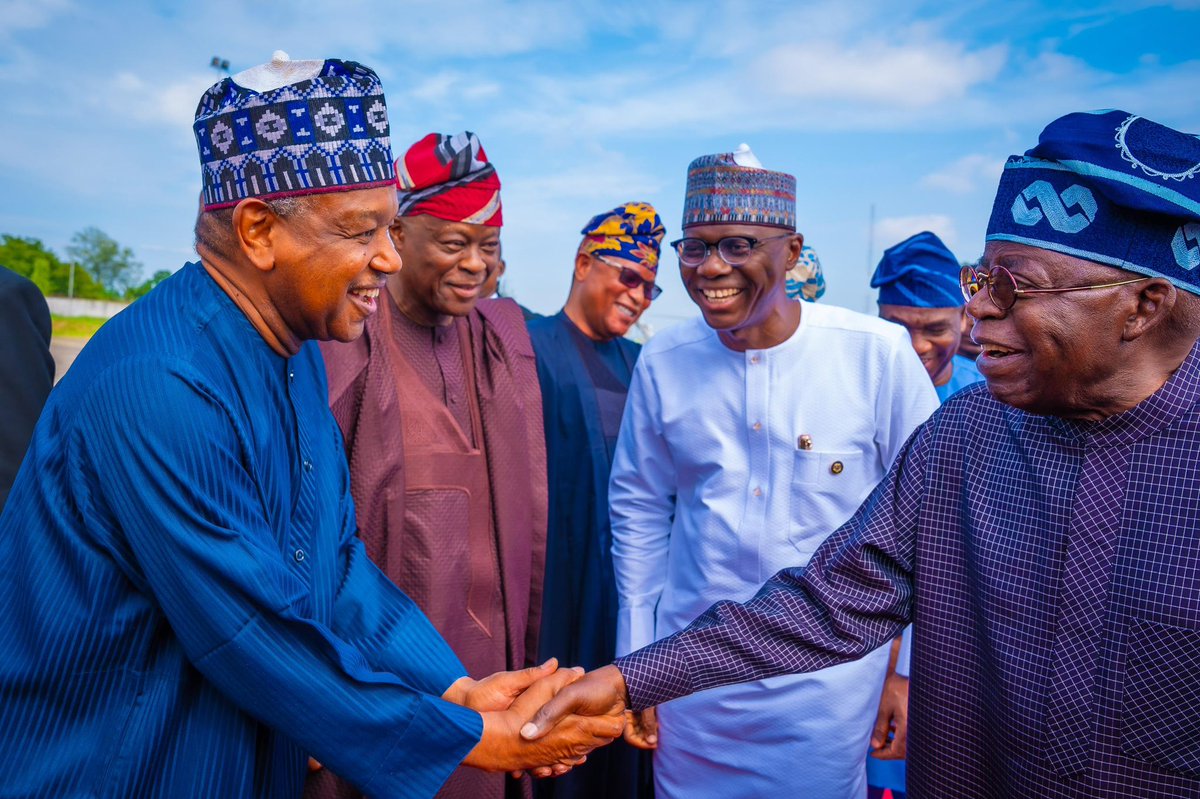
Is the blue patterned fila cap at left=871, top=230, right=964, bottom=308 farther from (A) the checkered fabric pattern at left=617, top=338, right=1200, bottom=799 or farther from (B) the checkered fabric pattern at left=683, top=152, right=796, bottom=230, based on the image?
(A) the checkered fabric pattern at left=617, top=338, right=1200, bottom=799

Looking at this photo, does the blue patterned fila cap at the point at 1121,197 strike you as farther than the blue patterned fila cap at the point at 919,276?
No

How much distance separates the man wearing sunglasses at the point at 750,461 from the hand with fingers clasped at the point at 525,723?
2.39ft

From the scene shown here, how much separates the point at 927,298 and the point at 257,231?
12.2 ft

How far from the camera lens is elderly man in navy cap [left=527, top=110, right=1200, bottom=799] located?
5.61ft

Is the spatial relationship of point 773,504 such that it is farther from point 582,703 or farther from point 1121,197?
point 1121,197

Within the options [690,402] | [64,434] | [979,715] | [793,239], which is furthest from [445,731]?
[793,239]

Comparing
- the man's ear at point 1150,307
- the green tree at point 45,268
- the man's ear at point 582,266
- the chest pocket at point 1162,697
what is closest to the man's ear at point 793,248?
the man's ear at point 1150,307

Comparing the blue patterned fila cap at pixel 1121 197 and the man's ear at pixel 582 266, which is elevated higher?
the man's ear at pixel 582 266

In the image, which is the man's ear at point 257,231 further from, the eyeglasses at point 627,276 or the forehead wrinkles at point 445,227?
the eyeglasses at point 627,276

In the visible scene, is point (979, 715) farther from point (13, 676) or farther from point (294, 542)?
point (13, 676)

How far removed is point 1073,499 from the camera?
186cm

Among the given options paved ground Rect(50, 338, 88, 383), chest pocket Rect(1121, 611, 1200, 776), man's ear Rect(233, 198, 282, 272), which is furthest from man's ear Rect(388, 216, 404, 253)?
paved ground Rect(50, 338, 88, 383)

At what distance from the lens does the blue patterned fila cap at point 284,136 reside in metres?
1.95

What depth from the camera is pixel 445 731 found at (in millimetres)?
2039
